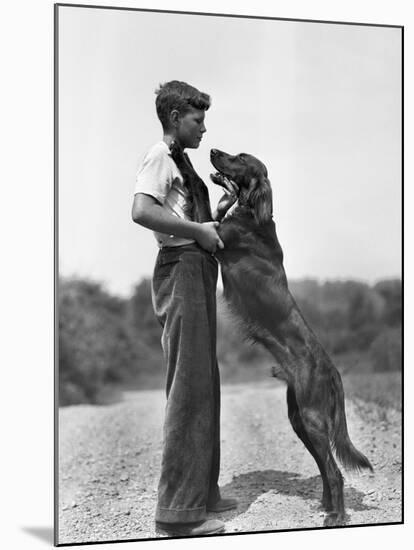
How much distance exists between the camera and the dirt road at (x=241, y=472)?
6141 mm

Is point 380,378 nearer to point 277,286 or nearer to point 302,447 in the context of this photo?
point 302,447

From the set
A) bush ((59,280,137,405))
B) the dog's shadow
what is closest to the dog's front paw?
the dog's shadow

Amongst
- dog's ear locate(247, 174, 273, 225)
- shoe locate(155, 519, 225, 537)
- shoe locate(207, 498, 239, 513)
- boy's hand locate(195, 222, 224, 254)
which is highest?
dog's ear locate(247, 174, 273, 225)

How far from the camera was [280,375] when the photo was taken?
5.95 m

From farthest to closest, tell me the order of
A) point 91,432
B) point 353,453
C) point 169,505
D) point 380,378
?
point 91,432 → point 380,378 → point 353,453 → point 169,505

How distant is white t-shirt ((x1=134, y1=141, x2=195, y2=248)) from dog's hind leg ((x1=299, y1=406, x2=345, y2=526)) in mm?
1110

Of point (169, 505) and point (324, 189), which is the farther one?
point (324, 189)

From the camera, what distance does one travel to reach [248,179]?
5.83 meters

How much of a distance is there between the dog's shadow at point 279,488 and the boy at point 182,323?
52cm

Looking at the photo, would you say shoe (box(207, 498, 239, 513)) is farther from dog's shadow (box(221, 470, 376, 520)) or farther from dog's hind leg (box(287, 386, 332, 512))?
dog's hind leg (box(287, 386, 332, 512))

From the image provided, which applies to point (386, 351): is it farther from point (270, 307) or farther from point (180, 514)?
point (180, 514)

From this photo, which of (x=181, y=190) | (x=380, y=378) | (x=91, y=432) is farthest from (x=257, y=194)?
(x=91, y=432)

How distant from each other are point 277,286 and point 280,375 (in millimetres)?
467

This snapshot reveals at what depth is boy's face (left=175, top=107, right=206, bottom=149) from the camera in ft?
19.0
